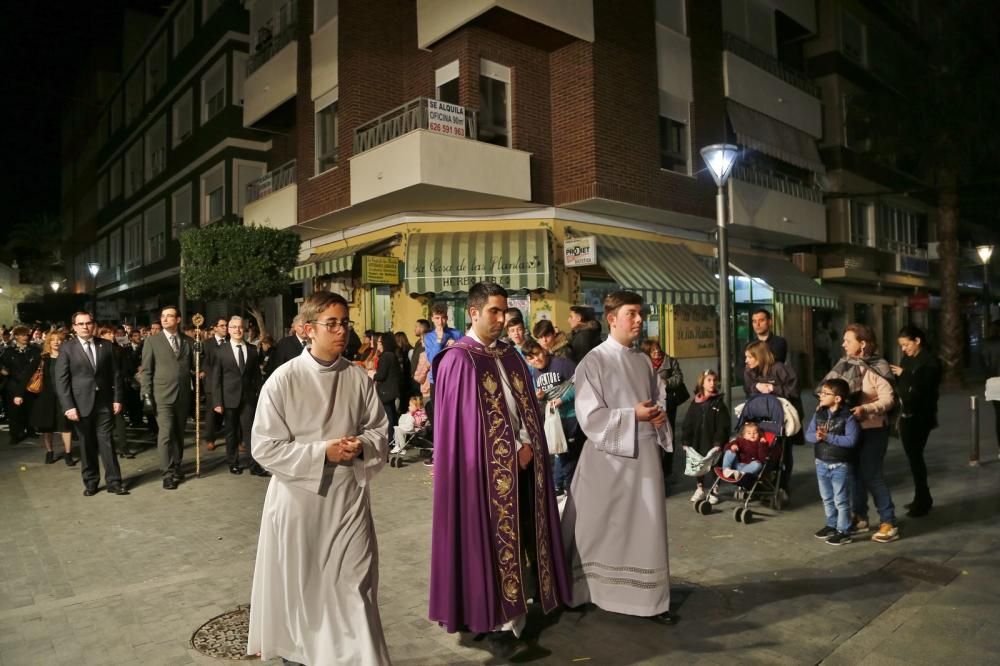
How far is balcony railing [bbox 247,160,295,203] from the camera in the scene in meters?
18.7

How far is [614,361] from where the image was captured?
444 cm

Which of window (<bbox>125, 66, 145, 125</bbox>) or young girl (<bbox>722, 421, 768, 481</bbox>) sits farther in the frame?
window (<bbox>125, 66, 145, 125</bbox>)

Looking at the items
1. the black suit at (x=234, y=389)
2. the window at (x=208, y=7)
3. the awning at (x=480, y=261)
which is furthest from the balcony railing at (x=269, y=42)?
the black suit at (x=234, y=389)

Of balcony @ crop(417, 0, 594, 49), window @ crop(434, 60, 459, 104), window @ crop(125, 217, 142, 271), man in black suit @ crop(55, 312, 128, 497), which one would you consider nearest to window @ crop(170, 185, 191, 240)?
window @ crop(125, 217, 142, 271)

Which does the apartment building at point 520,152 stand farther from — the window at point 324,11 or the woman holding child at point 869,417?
the woman holding child at point 869,417

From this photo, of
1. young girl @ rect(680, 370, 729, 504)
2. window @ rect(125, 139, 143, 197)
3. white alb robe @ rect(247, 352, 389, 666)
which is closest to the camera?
white alb robe @ rect(247, 352, 389, 666)

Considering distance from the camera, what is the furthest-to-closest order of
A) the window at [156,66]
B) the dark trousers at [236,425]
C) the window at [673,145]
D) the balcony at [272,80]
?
the window at [156,66], the balcony at [272,80], the window at [673,145], the dark trousers at [236,425]

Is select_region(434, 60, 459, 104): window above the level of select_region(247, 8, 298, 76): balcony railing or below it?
below

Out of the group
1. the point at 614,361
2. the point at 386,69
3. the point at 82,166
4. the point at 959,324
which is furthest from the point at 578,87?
the point at 82,166

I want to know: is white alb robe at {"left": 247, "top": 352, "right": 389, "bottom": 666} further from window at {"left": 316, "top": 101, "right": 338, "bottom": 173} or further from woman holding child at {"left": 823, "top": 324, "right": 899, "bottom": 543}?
A: window at {"left": 316, "top": 101, "right": 338, "bottom": 173}

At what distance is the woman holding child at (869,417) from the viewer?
229 inches

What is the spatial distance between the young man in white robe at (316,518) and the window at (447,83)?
12186mm

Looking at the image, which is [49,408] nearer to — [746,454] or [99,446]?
[99,446]

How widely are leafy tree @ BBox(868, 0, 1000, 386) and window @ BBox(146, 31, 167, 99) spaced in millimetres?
25969
